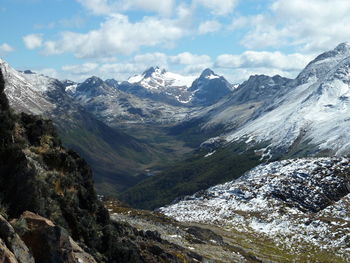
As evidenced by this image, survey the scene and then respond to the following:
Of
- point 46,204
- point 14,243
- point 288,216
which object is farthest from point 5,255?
point 288,216

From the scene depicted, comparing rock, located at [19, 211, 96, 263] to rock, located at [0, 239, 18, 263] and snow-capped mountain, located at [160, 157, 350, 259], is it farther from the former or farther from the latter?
snow-capped mountain, located at [160, 157, 350, 259]

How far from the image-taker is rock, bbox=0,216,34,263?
19.7 m

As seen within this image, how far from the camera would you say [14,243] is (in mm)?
19875

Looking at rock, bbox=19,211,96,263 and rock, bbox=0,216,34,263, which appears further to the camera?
rock, bbox=19,211,96,263

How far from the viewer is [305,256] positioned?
125m

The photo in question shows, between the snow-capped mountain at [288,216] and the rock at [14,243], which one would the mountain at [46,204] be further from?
the snow-capped mountain at [288,216]

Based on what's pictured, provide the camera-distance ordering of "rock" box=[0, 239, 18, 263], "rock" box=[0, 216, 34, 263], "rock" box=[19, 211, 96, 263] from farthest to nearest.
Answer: "rock" box=[19, 211, 96, 263] < "rock" box=[0, 216, 34, 263] < "rock" box=[0, 239, 18, 263]

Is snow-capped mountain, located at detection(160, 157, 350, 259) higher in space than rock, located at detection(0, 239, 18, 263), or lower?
lower

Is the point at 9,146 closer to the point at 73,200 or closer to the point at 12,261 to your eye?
the point at 73,200

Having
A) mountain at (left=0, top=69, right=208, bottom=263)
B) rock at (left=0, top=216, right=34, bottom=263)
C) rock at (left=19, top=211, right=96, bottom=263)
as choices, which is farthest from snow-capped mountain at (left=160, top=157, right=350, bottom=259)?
rock at (left=0, top=216, right=34, bottom=263)

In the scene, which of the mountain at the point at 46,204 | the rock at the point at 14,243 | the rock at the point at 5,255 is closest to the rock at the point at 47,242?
the mountain at the point at 46,204

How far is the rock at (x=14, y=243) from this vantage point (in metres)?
19.7

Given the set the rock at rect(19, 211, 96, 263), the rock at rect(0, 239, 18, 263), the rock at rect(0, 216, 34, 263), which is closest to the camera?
the rock at rect(0, 239, 18, 263)

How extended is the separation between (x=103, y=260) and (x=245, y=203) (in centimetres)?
16682
